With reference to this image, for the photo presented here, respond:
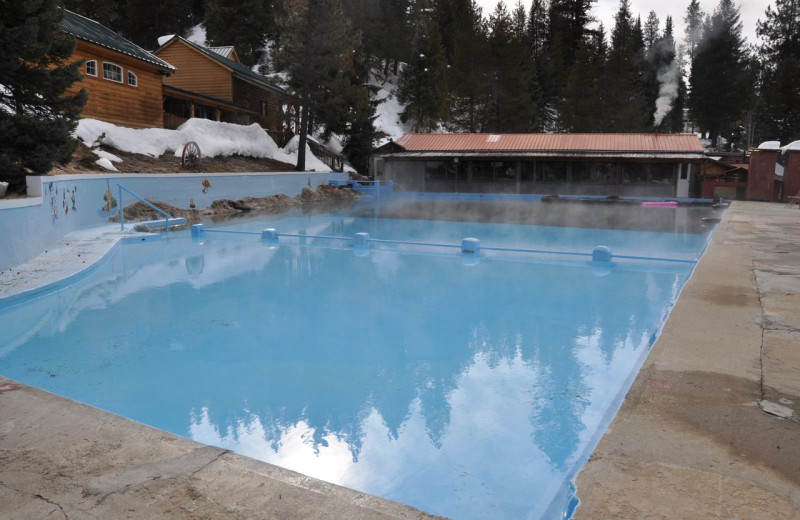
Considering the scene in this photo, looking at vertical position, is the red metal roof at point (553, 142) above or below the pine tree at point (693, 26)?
below

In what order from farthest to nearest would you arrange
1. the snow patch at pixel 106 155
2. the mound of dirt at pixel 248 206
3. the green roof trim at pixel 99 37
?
the green roof trim at pixel 99 37 < the snow patch at pixel 106 155 < the mound of dirt at pixel 248 206

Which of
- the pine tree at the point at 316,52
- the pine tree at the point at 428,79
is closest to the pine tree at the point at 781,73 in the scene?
the pine tree at the point at 428,79

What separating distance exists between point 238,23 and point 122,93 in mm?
25641

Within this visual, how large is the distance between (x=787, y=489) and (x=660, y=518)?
720 mm

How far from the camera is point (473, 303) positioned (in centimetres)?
919

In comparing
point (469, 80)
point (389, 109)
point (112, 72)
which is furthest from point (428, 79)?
point (112, 72)

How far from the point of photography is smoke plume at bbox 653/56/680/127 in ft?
189

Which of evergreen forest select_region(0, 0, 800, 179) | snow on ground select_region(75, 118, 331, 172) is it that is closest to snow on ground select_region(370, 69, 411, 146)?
evergreen forest select_region(0, 0, 800, 179)

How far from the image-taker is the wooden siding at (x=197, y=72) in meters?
33.7

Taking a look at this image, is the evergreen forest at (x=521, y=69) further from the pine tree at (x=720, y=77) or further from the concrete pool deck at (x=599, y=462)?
the concrete pool deck at (x=599, y=462)

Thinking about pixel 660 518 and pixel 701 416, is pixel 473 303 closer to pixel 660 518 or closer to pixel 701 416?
pixel 701 416

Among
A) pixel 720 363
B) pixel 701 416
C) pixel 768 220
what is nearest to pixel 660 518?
pixel 701 416

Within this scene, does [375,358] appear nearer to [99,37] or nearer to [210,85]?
[99,37]

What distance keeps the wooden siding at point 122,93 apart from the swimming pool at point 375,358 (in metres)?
13.4
